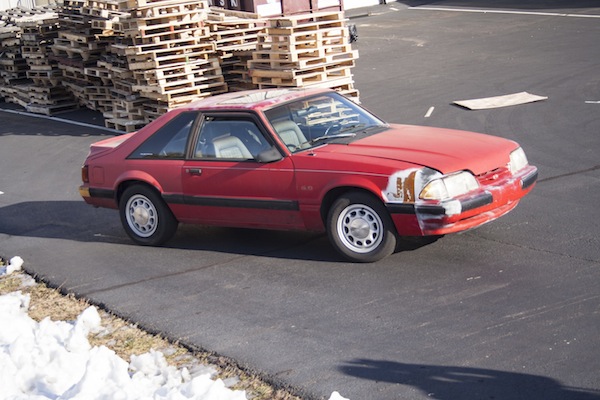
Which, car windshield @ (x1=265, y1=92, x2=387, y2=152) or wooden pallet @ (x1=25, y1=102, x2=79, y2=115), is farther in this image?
wooden pallet @ (x1=25, y1=102, x2=79, y2=115)

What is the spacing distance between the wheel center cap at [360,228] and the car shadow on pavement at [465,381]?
7.13 ft

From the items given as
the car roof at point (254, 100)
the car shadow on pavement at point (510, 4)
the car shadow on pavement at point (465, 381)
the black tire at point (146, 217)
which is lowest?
the car shadow on pavement at point (465, 381)

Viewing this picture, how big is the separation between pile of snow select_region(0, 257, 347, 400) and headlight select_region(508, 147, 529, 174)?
380 centimetres

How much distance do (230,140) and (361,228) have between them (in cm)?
170

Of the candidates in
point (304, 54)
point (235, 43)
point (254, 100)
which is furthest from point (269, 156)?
point (235, 43)

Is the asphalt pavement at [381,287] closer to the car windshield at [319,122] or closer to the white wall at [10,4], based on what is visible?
the car windshield at [319,122]

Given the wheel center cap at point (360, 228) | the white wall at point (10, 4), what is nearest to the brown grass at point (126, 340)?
the wheel center cap at point (360, 228)

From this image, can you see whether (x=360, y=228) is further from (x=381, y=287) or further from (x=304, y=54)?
(x=304, y=54)

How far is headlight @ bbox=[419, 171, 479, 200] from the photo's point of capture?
26.3ft

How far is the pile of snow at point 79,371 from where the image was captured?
19.2 feet

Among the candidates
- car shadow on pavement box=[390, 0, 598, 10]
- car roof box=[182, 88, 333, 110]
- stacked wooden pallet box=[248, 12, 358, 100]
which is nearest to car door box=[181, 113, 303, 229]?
car roof box=[182, 88, 333, 110]

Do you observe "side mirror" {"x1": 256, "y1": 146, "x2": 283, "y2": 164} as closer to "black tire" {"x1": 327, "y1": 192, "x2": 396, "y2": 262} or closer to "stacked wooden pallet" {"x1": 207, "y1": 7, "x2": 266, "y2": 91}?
"black tire" {"x1": 327, "y1": 192, "x2": 396, "y2": 262}

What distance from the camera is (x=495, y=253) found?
8.48m

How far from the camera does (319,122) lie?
9242 millimetres
